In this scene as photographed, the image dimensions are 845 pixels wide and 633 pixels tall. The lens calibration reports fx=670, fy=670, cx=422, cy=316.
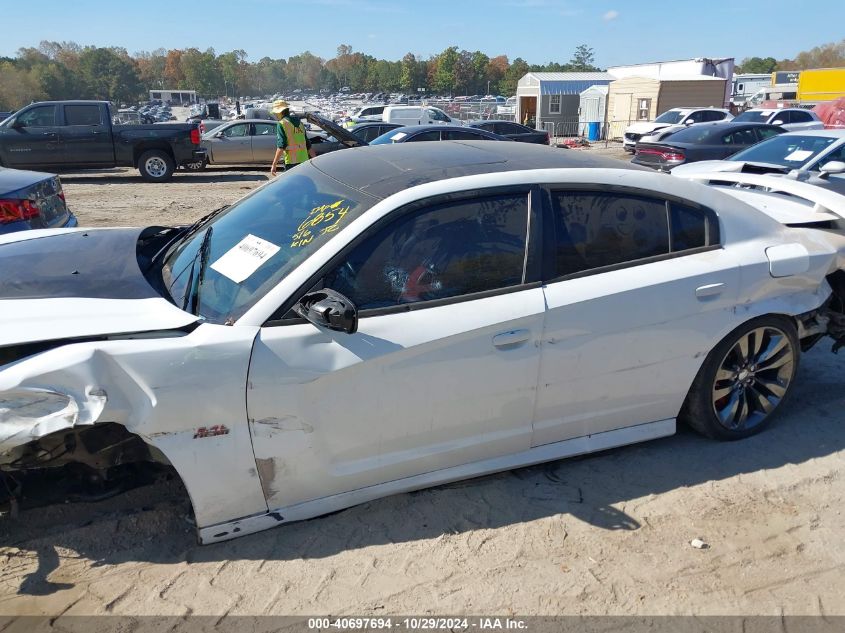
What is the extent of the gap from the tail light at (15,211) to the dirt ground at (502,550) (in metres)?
3.84

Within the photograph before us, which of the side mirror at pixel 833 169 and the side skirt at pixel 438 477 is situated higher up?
the side mirror at pixel 833 169

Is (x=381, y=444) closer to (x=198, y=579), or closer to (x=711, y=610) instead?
(x=198, y=579)

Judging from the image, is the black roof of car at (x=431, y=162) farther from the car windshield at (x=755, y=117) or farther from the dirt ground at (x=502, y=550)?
the car windshield at (x=755, y=117)

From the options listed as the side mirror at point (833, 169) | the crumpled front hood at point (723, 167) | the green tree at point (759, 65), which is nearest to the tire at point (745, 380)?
the crumpled front hood at point (723, 167)

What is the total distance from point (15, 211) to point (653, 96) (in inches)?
1313

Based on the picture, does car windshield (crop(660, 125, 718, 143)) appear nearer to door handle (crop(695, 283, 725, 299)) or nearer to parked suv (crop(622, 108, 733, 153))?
parked suv (crop(622, 108, 733, 153))

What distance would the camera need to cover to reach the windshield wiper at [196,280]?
2.92 m

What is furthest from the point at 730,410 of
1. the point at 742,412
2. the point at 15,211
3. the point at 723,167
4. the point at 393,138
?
the point at 393,138

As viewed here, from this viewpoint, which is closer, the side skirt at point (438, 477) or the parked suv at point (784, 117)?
the side skirt at point (438, 477)

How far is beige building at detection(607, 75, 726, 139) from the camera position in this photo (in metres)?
33.9

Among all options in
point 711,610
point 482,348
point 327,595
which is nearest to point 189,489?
point 327,595

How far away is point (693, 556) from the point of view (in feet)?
9.53

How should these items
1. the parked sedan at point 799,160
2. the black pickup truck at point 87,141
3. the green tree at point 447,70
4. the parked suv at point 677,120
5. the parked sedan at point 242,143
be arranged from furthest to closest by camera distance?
1. the green tree at point 447,70
2. the parked suv at point 677,120
3. the parked sedan at point 242,143
4. the black pickup truck at point 87,141
5. the parked sedan at point 799,160

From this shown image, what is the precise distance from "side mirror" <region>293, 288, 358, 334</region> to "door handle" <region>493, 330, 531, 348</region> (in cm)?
65
